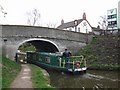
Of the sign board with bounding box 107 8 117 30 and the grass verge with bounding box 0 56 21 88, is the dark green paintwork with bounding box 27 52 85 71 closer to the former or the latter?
the grass verge with bounding box 0 56 21 88

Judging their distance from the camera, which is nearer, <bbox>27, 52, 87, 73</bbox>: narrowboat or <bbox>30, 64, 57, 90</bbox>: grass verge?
<bbox>30, 64, 57, 90</bbox>: grass verge

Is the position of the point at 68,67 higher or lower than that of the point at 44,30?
lower

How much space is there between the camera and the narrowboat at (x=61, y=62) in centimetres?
1945

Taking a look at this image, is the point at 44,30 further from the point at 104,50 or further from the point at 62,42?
the point at 104,50

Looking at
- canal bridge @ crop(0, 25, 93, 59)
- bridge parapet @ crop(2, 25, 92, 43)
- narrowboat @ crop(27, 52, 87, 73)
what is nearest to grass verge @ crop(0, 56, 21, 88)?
narrowboat @ crop(27, 52, 87, 73)

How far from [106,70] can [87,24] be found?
1265 inches

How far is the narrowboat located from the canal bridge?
6.62 feet

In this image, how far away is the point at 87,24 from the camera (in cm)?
5262

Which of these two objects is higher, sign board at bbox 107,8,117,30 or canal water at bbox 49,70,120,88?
sign board at bbox 107,8,117,30

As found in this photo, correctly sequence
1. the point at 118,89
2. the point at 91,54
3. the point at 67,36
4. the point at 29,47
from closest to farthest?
the point at 118,89 < the point at 91,54 < the point at 67,36 < the point at 29,47

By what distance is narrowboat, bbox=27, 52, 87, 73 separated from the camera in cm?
1945

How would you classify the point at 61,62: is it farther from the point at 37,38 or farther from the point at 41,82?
the point at 41,82

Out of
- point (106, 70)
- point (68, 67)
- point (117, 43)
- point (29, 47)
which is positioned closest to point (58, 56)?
point (68, 67)

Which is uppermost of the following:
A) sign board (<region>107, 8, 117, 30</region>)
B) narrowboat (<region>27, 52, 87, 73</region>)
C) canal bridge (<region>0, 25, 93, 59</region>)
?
sign board (<region>107, 8, 117, 30</region>)
